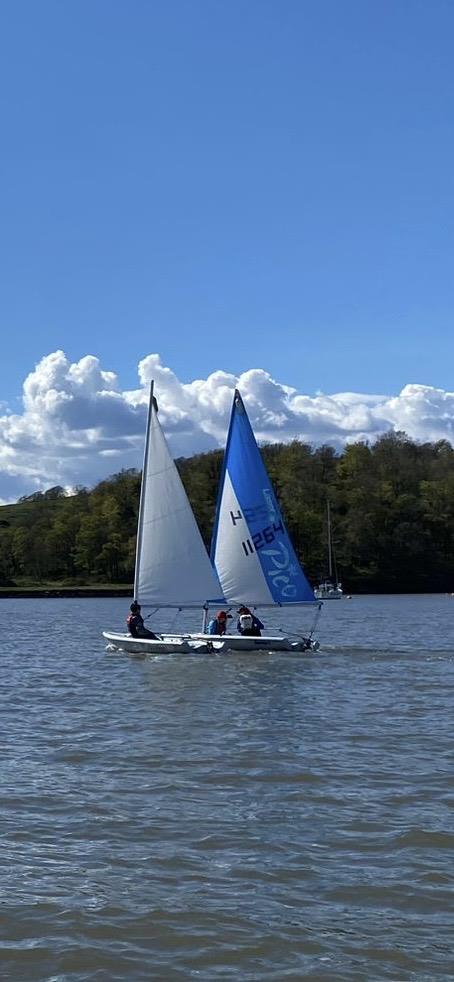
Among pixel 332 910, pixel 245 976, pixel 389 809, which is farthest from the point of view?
pixel 389 809

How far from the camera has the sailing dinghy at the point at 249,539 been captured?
3322cm

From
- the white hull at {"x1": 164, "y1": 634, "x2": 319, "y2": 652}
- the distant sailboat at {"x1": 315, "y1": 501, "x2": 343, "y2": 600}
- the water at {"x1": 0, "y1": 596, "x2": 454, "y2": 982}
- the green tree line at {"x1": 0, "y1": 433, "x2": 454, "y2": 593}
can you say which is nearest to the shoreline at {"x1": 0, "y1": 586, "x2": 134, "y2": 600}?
the green tree line at {"x1": 0, "y1": 433, "x2": 454, "y2": 593}

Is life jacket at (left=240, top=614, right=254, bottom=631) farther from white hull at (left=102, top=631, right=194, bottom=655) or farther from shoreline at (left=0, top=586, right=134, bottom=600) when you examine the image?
shoreline at (left=0, top=586, right=134, bottom=600)

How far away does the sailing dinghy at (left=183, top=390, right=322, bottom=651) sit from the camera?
33219 millimetres

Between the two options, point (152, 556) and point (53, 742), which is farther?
point (152, 556)

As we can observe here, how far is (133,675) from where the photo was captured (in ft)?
90.6

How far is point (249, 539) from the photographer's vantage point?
3347cm

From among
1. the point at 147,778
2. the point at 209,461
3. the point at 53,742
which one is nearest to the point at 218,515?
the point at 53,742

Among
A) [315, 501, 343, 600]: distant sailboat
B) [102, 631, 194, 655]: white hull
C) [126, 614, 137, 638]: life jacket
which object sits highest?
[315, 501, 343, 600]: distant sailboat

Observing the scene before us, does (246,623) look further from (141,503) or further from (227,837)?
(227,837)

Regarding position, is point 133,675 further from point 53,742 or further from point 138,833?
point 138,833

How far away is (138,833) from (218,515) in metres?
22.9

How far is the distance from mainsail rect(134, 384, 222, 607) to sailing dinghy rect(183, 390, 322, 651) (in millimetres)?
757

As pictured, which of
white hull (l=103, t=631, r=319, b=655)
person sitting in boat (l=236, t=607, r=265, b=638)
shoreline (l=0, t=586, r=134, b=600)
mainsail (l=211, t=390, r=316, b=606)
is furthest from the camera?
shoreline (l=0, t=586, r=134, b=600)
